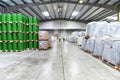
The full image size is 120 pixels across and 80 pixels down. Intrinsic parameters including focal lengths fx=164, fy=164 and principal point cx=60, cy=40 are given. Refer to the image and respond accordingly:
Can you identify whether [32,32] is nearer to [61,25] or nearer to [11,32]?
[11,32]

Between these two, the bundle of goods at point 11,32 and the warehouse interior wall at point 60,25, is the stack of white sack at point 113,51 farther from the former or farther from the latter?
the warehouse interior wall at point 60,25

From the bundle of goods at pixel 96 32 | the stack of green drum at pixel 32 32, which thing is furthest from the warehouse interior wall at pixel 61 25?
the bundle of goods at pixel 96 32

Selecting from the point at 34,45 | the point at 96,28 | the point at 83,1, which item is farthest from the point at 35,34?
the point at 83,1

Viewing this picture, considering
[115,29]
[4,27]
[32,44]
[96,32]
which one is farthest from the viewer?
[32,44]

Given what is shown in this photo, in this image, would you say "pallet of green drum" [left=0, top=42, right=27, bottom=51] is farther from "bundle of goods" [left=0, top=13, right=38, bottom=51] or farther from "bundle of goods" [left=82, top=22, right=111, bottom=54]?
"bundle of goods" [left=82, top=22, right=111, bottom=54]

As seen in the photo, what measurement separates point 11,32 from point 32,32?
1.84 m

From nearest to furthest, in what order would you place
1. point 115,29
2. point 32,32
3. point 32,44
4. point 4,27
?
1. point 115,29
2. point 4,27
3. point 32,32
4. point 32,44

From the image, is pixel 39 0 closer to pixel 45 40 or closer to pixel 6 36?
pixel 45 40

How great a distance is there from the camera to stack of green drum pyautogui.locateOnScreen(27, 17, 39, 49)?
11.8m

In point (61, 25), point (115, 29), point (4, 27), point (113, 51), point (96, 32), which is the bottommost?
point (113, 51)

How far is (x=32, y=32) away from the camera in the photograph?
11883 millimetres

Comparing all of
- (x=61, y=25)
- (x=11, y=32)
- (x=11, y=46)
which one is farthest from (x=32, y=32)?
(x=61, y=25)

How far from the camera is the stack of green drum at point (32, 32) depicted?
38.6 ft

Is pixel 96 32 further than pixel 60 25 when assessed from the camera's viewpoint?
No
